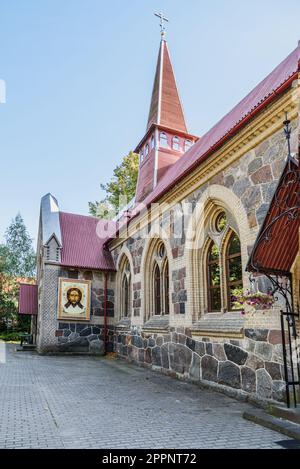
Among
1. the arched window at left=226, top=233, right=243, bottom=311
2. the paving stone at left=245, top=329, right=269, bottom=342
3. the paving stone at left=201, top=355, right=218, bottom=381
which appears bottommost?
the paving stone at left=201, top=355, right=218, bottom=381

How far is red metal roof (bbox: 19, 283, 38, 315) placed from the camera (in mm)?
16750

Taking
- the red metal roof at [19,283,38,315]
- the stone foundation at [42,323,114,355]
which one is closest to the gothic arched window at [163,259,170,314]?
the stone foundation at [42,323,114,355]

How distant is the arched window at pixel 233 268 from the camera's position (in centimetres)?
748

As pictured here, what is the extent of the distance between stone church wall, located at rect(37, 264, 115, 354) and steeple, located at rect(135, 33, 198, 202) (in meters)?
4.44

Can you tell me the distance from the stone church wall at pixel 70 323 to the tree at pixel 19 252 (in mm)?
15723

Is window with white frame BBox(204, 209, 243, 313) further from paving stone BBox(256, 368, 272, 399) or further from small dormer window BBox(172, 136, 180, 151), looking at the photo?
small dormer window BBox(172, 136, 180, 151)

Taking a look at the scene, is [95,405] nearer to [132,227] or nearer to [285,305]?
[285,305]

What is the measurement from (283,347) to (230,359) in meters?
1.99

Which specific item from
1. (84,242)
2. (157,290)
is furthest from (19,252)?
(157,290)

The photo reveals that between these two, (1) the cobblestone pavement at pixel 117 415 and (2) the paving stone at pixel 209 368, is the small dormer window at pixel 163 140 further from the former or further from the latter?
(2) the paving stone at pixel 209 368

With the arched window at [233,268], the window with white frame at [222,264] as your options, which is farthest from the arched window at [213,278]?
the arched window at [233,268]

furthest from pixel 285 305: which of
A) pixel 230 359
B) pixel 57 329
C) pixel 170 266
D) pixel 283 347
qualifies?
pixel 57 329

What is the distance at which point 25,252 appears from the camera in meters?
30.3
